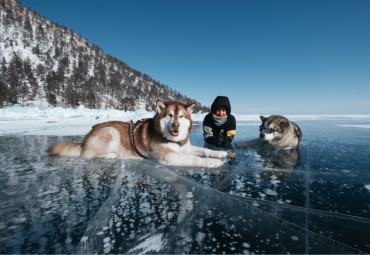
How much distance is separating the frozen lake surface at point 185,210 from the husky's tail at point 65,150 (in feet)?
2.25

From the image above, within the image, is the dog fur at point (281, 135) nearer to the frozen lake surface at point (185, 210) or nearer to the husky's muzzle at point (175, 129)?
the frozen lake surface at point (185, 210)

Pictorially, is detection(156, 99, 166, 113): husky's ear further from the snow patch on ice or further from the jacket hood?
the snow patch on ice

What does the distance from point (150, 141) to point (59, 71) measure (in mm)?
54906

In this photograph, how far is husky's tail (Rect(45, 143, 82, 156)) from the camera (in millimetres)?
3160

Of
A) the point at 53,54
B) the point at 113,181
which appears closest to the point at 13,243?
the point at 113,181

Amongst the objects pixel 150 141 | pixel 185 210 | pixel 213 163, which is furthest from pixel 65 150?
pixel 185 210

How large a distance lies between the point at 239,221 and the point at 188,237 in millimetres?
408

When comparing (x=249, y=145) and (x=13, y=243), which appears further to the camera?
(x=249, y=145)

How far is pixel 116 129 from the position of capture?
328 centimetres

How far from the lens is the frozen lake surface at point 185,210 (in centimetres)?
104

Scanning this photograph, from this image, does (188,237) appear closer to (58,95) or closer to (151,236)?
(151,236)

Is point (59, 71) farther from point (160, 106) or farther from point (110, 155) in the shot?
point (160, 106)

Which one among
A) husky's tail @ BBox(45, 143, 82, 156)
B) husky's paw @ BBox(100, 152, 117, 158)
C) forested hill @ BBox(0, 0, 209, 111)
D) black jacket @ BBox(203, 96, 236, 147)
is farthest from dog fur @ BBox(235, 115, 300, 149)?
forested hill @ BBox(0, 0, 209, 111)

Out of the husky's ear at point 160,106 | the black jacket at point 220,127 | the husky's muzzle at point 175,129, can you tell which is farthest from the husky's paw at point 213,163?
the black jacket at point 220,127
